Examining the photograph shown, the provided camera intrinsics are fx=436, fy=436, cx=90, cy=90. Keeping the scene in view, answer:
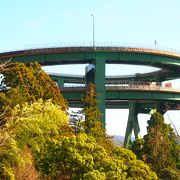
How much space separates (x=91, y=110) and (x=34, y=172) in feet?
84.7

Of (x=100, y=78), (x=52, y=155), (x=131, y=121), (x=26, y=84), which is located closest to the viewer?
(x=52, y=155)

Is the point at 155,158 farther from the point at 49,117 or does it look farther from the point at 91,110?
the point at 49,117

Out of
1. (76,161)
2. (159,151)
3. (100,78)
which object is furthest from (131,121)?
(76,161)

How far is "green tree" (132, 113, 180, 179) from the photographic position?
50.9m

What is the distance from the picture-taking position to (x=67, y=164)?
104 feet

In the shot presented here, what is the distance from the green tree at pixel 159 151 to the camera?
5095 cm

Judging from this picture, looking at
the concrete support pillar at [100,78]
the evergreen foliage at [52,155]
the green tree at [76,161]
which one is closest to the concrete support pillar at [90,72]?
the concrete support pillar at [100,78]

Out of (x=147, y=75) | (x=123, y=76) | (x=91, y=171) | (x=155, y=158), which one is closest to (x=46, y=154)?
(x=91, y=171)

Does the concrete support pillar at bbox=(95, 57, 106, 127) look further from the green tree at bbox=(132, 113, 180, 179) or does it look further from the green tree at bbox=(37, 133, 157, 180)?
the green tree at bbox=(37, 133, 157, 180)

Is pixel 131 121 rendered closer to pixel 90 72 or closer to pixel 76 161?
pixel 90 72

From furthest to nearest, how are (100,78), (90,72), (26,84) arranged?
(90,72), (100,78), (26,84)

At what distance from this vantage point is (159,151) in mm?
52812

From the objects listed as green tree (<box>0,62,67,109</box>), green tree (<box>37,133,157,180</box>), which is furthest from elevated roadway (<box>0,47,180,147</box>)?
green tree (<box>37,133,157,180</box>)

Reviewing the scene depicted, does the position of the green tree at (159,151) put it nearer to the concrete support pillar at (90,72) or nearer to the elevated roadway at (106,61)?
the elevated roadway at (106,61)
